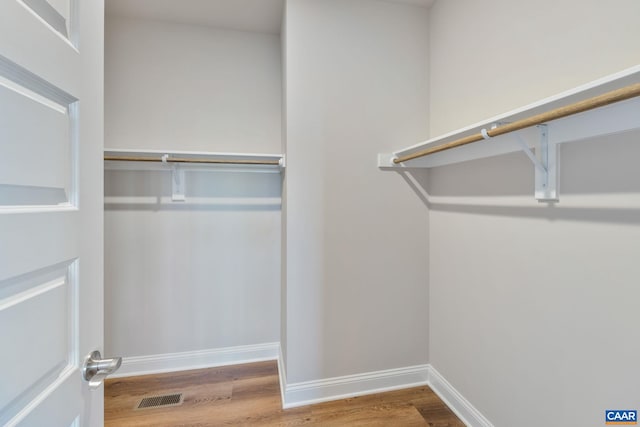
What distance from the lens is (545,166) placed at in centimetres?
114

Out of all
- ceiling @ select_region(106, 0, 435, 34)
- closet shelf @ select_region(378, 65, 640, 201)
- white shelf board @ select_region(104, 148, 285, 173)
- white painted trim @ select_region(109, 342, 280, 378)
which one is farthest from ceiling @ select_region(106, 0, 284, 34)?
white painted trim @ select_region(109, 342, 280, 378)

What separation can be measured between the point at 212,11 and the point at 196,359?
8.04 ft

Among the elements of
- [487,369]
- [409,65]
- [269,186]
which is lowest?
[487,369]

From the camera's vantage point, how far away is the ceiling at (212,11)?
1.87m

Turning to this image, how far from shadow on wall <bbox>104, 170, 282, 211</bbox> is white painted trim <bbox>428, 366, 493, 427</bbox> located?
161cm

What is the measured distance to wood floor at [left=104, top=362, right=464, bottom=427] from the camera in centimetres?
160

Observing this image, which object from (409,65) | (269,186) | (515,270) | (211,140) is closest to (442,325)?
(515,270)

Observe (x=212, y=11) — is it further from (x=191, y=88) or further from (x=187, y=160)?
(x=187, y=160)

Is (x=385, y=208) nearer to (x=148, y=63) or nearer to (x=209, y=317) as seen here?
(x=209, y=317)

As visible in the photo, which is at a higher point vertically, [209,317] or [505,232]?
[505,232]

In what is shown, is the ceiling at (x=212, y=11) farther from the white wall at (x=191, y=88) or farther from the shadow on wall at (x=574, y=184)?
the shadow on wall at (x=574, y=184)

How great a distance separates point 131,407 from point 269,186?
1626 mm

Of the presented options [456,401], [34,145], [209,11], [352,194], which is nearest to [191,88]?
[209,11]

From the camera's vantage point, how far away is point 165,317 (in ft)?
6.84
